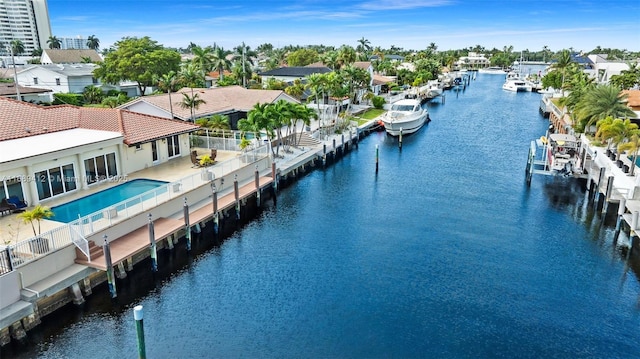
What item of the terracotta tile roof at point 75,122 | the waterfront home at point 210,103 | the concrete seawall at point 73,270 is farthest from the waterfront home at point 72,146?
the waterfront home at point 210,103

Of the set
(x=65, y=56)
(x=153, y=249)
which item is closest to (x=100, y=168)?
(x=153, y=249)

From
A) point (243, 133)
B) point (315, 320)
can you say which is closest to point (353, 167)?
point (243, 133)

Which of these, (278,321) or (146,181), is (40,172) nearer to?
(146,181)

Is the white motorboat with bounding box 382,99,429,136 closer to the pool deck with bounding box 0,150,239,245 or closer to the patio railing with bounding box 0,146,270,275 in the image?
the pool deck with bounding box 0,150,239,245

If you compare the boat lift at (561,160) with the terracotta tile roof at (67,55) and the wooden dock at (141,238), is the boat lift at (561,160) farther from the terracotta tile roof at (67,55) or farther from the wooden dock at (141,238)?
the terracotta tile roof at (67,55)

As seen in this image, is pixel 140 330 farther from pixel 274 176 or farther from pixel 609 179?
pixel 609 179

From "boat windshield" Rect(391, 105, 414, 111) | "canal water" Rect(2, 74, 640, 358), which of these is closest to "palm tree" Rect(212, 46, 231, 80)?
"boat windshield" Rect(391, 105, 414, 111)

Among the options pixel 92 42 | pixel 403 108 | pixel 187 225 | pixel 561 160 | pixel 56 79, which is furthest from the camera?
pixel 92 42
